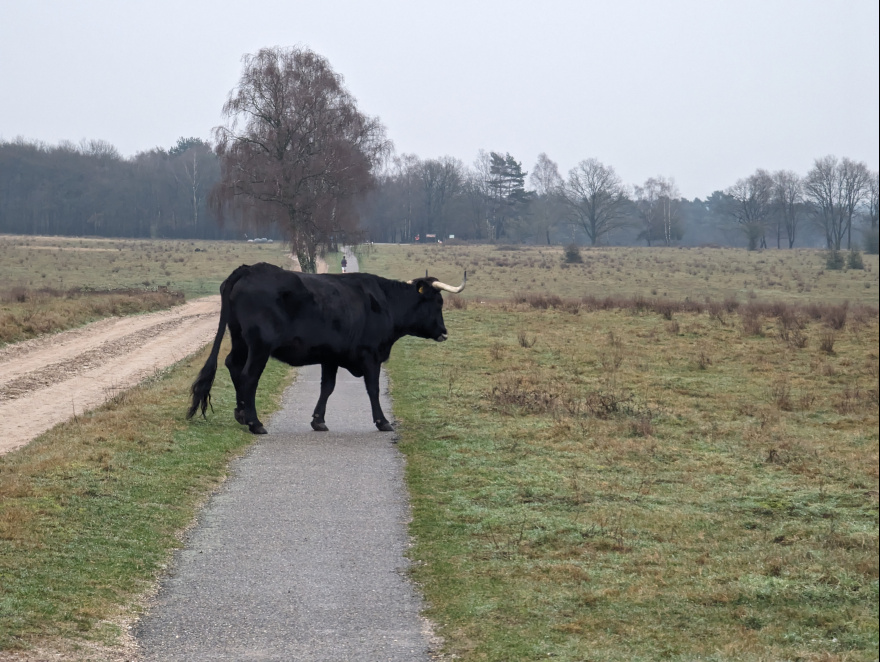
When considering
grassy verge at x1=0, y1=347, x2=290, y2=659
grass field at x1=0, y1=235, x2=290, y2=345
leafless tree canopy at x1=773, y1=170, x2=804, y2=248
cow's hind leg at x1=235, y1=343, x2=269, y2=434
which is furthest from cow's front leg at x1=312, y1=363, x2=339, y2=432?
grass field at x1=0, y1=235, x2=290, y2=345

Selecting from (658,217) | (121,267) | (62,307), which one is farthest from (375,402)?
(658,217)

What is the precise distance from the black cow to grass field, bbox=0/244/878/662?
0.77 metres

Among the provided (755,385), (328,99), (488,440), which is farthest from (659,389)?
(328,99)

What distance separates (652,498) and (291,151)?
116 ft

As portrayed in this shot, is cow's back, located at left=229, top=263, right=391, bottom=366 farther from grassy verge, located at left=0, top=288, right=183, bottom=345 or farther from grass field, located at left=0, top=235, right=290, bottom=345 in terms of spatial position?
grass field, located at left=0, top=235, right=290, bottom=345

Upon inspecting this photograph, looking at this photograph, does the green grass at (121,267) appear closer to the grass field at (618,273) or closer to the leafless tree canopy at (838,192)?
the grass field at (618,273)

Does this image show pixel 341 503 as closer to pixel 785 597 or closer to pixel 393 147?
pixel 785 597

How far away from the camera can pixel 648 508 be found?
31.0 ft

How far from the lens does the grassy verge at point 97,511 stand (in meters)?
6.23

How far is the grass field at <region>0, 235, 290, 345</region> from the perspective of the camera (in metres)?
30.8

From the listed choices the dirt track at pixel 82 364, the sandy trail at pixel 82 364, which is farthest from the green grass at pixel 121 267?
the sandy trail at pixel 82 364

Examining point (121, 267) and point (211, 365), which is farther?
point (121, 267)

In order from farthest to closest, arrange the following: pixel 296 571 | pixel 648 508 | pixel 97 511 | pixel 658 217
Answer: pixel 658 217 < pixel 648 508 < pixel 97 511 < pixel 296 571

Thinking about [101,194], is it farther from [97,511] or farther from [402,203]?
[97,511]
